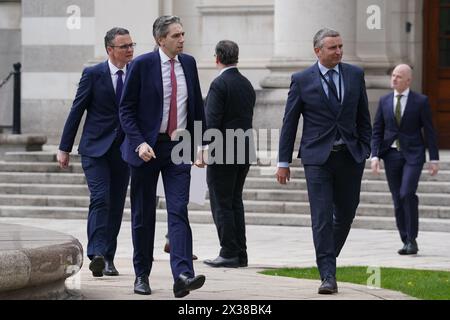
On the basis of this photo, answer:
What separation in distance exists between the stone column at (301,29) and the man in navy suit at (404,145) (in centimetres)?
527

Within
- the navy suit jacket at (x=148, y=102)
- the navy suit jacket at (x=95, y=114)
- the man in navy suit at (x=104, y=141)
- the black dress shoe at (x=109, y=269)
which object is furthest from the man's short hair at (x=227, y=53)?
the navy suit jacket at (x=148, y=102)

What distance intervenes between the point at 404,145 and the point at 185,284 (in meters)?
5.00

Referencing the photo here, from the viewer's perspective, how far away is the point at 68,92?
22125mm

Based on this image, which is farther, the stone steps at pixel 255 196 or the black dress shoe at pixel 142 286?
the stone steps at pixel 255 196

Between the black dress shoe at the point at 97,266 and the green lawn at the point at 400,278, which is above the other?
the black dress shoe at the point at 97,266

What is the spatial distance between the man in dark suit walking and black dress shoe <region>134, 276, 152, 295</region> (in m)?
2.45

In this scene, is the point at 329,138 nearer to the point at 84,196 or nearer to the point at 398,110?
the point at 398,110

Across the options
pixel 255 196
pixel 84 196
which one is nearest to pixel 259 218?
pixel 255 196

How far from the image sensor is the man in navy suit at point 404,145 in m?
13.5

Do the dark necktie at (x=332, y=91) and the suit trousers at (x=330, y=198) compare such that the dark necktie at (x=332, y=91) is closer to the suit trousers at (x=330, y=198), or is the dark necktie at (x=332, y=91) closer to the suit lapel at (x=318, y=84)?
the suit lapel at (x=318, y=84)

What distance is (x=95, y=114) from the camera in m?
11.2

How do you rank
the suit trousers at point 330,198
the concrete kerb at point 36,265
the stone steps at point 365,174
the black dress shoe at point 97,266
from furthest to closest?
the stone steps at point 365,174 < the black dress shoe at point 97,266 < the suit trousers at point 330,198 < the concrete kerb at point 36,265

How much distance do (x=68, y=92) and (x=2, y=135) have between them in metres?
2.51

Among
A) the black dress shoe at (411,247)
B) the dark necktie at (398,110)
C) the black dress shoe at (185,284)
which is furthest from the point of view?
the dark necktie at (398,110)
